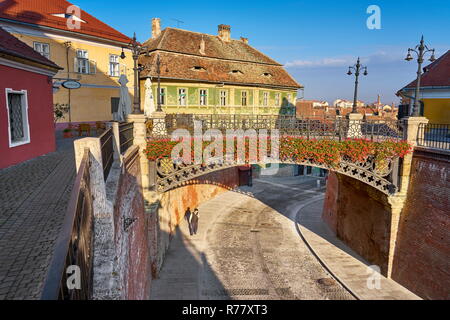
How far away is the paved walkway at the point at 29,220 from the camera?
4.19 meters

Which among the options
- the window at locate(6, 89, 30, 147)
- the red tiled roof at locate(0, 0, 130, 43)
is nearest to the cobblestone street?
the window at locate(6, 89, 30, 147)

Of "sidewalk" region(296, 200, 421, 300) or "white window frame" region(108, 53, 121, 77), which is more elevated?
"white window frame" region(108, 53, 121, 77)

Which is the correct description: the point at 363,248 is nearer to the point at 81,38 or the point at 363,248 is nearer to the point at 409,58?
the point at 409,58

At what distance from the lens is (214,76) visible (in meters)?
31.2

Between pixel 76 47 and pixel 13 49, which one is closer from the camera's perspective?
pixel 13 49

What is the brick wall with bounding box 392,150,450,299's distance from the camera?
41.9 ft

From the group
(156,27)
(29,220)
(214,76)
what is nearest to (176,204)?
(29,220)

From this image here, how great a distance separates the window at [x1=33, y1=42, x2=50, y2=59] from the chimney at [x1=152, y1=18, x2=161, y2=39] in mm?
13211

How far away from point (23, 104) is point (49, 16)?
15935mm

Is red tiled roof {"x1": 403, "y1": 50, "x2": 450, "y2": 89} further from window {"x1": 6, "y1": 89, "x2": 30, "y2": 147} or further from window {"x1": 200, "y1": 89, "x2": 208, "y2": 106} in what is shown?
window {"x1": 6, "y1": 89, "x2": 30, "y2": 147}

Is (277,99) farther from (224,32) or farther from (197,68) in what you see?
(197,68)

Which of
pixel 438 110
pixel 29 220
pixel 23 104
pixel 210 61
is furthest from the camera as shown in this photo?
pixel 210 61

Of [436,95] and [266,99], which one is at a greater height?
[266,99]
